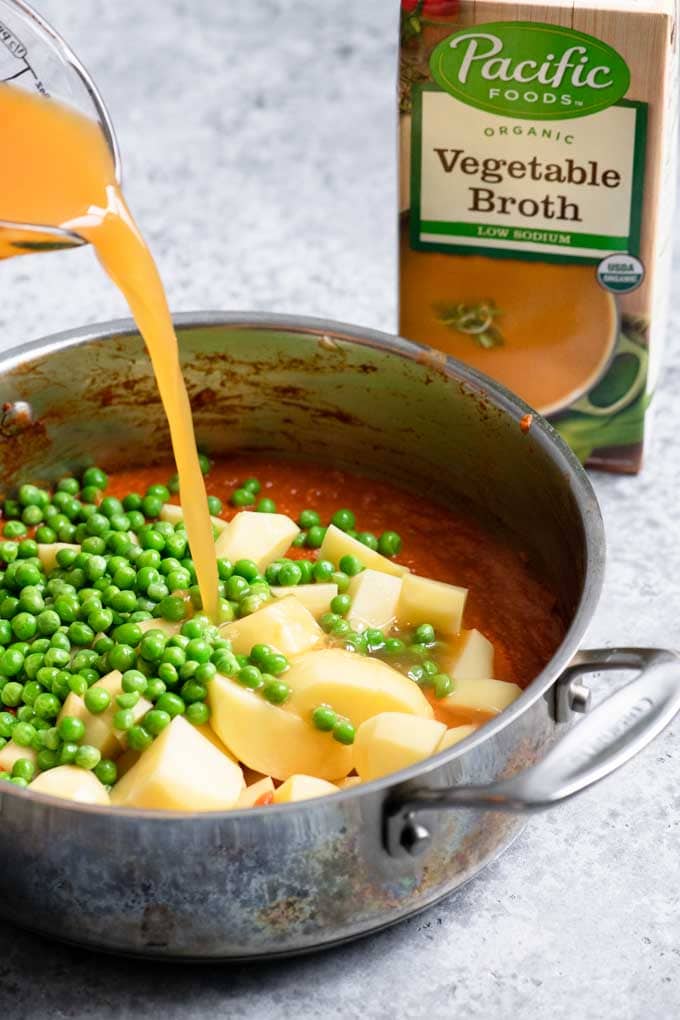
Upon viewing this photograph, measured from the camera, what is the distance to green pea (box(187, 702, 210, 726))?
234 cm

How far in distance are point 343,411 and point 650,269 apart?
2.08ft

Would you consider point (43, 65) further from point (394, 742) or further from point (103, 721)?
point (394, 742)

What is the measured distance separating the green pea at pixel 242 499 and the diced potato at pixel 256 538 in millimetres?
147

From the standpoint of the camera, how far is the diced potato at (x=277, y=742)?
2305 mm

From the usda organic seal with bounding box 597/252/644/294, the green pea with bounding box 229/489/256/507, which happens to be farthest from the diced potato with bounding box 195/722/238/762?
the usda organic seal with bounding box 597/252/644/294

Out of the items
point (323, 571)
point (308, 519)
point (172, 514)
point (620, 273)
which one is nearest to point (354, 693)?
point (323, 571)

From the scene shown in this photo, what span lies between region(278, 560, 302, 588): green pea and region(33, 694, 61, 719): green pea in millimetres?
499

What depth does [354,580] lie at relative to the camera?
2.70 m

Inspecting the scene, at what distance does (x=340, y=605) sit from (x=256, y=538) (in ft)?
0.79

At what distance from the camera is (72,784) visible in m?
2.23

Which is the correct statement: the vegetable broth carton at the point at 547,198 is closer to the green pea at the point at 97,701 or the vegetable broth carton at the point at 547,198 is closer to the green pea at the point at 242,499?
the green pea at the point at 242,499

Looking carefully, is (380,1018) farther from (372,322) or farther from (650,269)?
(372,322)

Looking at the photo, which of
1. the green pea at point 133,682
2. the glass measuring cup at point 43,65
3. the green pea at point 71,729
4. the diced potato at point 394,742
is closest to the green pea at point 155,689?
the green pea at point 133,682

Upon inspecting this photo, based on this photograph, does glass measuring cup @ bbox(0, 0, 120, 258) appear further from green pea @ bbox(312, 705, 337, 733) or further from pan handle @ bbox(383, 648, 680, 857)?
pan handle @ bbox(383, 648, 680, 857)
